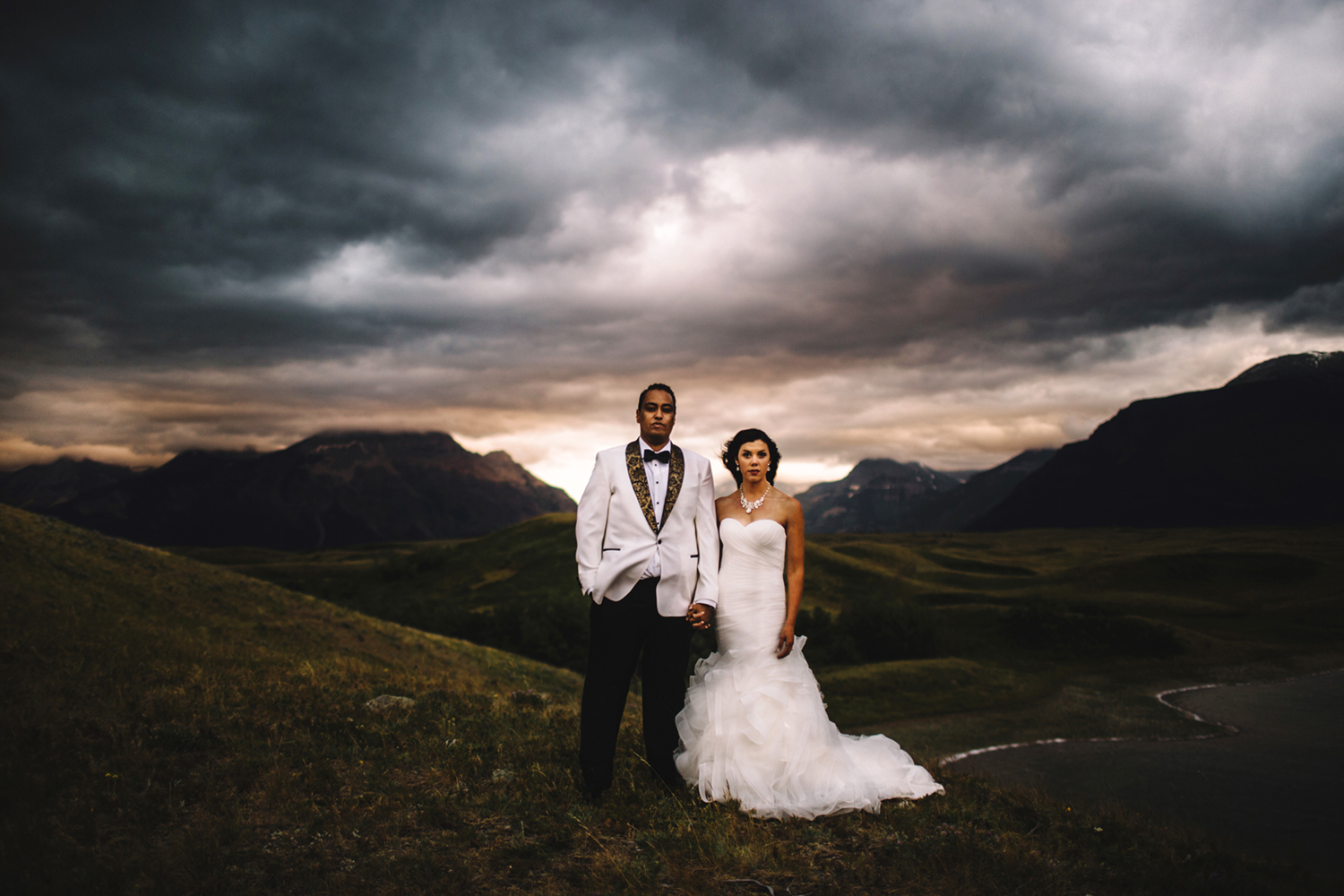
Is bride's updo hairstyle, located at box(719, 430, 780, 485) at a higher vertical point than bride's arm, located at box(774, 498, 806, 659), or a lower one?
higher

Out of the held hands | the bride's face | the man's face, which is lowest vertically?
the held hands

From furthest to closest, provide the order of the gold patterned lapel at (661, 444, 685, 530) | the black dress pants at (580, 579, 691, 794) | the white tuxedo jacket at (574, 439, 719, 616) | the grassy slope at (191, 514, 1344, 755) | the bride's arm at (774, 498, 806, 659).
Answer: the grassy slope at (191, 514, 1344, 755)
the bride's arm at (774, 498, 806, 659)
the gold patterned lapel at (661, 444, 685, 530)
the black dress pants at (580, 579, 691, 794)
the white tuxedo jacket at (574, 439, 719, 616)

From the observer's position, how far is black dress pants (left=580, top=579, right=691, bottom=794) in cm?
709

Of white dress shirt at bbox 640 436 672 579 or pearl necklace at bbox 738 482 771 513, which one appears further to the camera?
pearl necklace at bbox 738 482 771 513

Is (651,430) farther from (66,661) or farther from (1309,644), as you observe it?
(1309,644)

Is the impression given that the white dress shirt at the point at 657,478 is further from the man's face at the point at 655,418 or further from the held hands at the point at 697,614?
the held hands at the point at 697,614

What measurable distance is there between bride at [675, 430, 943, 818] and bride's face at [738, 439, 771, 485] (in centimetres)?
1

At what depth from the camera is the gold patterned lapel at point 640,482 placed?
7.16 meters

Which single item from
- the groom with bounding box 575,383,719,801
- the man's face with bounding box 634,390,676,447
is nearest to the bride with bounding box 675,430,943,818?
the groom with bounding box 575,383,719,801

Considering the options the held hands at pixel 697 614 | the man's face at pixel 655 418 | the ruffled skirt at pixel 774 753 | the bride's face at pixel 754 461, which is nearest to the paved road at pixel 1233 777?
the ruffled skirt at pixel 774 753

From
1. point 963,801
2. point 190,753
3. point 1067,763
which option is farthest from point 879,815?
point 1067,763

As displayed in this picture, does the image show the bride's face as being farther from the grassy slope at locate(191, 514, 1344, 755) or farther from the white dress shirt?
the grassy slope at locate(191, 514, 1344, 755)

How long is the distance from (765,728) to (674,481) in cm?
291

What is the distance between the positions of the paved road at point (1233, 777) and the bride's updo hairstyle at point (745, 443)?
6.59 metres
